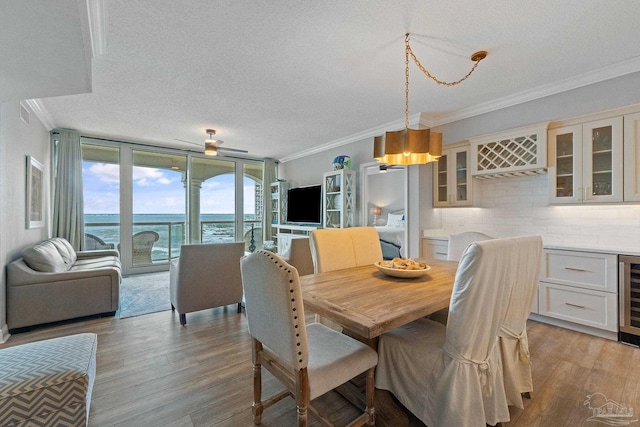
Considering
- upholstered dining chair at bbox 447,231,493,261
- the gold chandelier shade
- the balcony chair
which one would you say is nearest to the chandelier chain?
the gold chandelier shade

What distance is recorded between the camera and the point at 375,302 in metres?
1.41

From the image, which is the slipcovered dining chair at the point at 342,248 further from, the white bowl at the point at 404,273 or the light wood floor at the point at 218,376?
the light wood floor at the point at 218,376

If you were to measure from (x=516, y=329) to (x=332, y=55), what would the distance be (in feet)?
7.77

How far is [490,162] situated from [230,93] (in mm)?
3153

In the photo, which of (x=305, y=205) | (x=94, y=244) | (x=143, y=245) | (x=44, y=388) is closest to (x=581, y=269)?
(x=44, y=388)

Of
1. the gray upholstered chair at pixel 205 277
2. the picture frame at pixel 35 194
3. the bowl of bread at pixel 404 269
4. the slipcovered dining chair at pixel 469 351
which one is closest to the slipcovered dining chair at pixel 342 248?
the bowl of bread at pixel 404 269

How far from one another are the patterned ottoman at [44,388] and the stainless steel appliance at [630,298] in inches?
156

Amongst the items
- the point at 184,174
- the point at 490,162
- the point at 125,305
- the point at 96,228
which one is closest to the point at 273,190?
the point at 184,174

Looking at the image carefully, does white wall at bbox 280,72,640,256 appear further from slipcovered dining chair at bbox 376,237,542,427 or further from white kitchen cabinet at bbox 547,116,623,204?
slipcovered dining chair at bbox 376,237,542,427

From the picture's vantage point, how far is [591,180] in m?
2.66

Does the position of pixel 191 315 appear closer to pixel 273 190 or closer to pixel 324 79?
pixel 324 79

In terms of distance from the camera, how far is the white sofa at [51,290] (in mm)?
2680

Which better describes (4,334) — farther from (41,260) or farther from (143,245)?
(143,245)

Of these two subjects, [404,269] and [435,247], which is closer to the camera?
[404,269]
